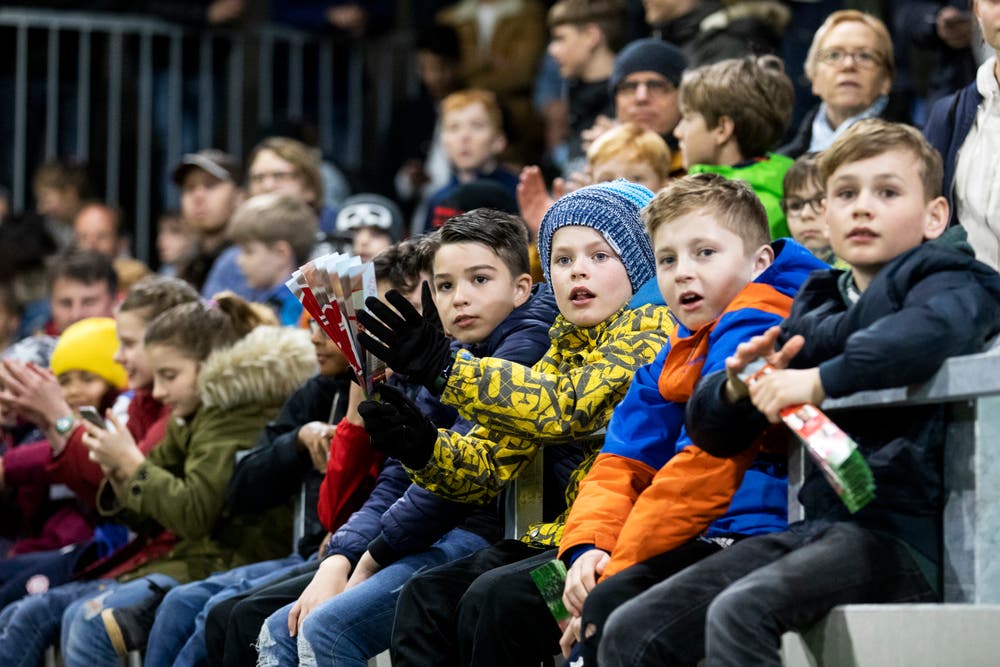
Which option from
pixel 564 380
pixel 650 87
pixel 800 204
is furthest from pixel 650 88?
pixel 564 380

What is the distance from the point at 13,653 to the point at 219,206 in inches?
141

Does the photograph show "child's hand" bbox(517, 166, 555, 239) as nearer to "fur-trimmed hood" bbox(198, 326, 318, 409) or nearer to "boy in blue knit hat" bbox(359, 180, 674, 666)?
"fur-trimmed hood" bbox(198, 326, 318, 409)

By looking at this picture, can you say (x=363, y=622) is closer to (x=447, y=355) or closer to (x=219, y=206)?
(x=447, y=355)

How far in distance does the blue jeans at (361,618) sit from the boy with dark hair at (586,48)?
12.5 ft

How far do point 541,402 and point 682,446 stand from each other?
41cm

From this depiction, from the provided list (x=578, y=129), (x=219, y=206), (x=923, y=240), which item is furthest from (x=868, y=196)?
(x=219, y=206)

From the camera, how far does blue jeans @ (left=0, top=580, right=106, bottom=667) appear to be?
232 inches

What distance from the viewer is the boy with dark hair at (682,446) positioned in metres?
3.62

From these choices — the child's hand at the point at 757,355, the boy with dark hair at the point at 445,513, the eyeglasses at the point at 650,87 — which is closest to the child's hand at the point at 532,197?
the eyeglasses at the point at 650,87

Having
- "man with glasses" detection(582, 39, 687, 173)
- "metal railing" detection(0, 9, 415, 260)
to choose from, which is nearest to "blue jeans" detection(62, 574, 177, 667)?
"man with glasses" detection(582, 39, 687, 173)

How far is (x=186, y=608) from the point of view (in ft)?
17.6

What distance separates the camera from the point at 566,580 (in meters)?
3.82

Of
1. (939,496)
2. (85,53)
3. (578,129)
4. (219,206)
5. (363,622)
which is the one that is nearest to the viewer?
(939,496)

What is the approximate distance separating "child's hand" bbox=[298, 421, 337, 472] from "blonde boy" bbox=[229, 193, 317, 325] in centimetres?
217
